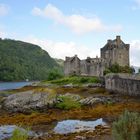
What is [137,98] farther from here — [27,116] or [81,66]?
[81,66]

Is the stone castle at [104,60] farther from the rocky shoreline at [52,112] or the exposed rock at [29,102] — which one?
the exposed rock at [29,102]

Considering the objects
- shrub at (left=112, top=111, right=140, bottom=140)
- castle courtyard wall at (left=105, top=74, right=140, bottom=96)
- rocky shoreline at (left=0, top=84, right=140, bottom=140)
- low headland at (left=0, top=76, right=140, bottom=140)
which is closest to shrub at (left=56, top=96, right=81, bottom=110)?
low headland at (left=0, top=76, right=140, bottom=140)

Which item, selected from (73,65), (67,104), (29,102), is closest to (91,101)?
(67,104)

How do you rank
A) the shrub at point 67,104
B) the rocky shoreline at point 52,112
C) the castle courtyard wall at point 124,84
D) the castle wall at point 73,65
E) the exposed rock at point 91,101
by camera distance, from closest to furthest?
the rocky shoreline at point 52,112
the shrub at point 67,104
the exposed rock at point 91,101
the castle courtyard wall at point 124,84
the castle wall at point 73,65

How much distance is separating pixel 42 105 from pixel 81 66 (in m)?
65.4

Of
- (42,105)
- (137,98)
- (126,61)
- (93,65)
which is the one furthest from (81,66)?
(42,105)

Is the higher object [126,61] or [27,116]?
→ [126,61]

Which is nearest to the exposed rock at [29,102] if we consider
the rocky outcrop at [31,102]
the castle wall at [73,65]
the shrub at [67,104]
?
the rocky outcrop at [31,102]

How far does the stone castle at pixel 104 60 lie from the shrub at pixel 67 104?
2228 inches

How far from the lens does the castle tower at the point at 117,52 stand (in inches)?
4213

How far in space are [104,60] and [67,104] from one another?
61675mm

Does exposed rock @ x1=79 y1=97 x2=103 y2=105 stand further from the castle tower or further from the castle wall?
the castle wall

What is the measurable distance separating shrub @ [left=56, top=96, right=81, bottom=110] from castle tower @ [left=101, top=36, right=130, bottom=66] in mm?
58909

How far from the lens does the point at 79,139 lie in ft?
89.7
